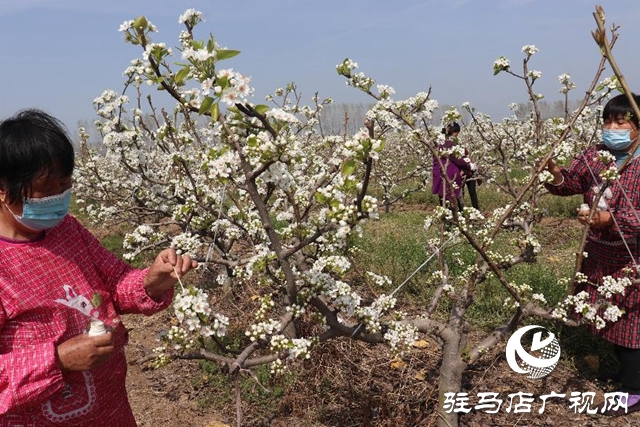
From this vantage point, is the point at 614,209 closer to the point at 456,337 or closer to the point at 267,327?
the point at 456,337

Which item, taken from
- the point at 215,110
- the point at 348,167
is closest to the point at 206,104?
the point at 215,110

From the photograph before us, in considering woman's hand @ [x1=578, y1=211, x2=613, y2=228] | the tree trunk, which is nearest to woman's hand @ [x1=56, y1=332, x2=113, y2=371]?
the tree trunk

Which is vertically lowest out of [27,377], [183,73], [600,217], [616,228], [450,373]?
[450,373]

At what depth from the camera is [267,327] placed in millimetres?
2041

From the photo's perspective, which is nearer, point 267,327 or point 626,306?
point 267,327

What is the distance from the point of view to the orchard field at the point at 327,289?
1749 mm

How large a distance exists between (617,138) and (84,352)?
3145 mm

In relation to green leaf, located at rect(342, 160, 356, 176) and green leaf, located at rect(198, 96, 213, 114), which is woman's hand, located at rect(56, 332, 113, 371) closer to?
green leaf, located at rect(198, 96, 213, 114)

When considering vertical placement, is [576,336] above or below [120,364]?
below

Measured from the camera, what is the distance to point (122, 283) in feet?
6.32

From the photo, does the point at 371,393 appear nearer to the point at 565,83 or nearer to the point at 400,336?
the point at 400,336

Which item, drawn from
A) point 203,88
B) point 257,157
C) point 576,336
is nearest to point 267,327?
point 257,157

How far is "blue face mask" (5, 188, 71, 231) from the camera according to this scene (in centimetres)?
158

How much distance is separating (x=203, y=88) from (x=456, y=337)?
224cm
